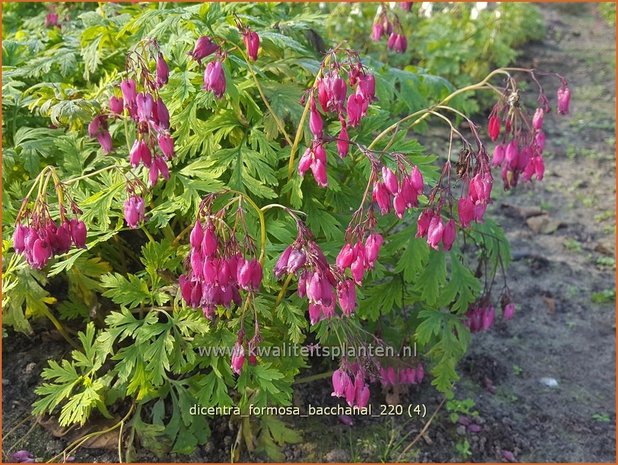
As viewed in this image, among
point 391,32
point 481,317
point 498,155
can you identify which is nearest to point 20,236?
point 498,155

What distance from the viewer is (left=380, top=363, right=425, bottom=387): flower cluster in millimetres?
3613

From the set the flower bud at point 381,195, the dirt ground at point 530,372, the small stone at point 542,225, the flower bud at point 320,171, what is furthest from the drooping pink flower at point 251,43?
the small stone at point 542,225

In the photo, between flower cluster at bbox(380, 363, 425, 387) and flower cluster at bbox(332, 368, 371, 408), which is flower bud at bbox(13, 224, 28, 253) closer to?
flower cluster at bbox(332, 368, 371, 408)

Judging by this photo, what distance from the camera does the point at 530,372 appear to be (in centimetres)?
440

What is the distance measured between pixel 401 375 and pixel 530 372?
117 centimetres

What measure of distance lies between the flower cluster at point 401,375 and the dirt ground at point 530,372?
0.94 feet

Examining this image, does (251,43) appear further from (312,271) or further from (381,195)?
(312,271)

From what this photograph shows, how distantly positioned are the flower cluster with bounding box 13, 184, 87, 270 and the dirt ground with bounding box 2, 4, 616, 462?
4.20ft

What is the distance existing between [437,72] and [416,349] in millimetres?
4585

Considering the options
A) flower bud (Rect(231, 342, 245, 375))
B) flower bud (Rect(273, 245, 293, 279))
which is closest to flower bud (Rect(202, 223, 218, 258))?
flower bud (Rect(273, 245, 293, 279))

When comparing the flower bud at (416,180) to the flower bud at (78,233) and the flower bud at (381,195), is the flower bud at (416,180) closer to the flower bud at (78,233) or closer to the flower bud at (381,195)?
the flower bud at (381,195)

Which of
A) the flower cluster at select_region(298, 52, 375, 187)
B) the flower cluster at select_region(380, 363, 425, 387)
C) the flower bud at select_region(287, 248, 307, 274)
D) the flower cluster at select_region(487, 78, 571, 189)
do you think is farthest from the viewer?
the flower cluster at select_region(380, 363, 425, 387)

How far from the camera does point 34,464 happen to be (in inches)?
131

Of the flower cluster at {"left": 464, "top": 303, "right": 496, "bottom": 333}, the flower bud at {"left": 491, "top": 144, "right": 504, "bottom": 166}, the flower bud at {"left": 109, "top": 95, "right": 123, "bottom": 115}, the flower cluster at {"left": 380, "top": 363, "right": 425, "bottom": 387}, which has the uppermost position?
the flower bud at {"left": 109, "top": 95, "right": 123, "bottom": 115}
